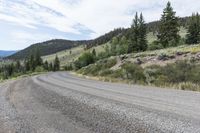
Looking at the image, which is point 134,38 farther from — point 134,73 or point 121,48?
point 134,73

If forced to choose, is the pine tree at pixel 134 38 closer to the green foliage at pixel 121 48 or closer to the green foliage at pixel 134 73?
the green foliage at pixel 121 48

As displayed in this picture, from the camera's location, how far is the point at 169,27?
205ft

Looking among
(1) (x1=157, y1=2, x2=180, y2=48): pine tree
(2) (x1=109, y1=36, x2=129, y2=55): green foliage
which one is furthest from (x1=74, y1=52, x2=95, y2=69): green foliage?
(1) (x1=157, y1=2, x2=180, y2=48): pine tree

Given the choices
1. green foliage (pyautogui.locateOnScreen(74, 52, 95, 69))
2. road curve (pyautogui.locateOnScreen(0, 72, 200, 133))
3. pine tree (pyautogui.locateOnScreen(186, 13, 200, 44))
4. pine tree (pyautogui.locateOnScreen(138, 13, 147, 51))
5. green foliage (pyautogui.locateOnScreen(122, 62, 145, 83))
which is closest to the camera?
road curve (pyautogui.locateOnScreen(0, 72, 200, 133))

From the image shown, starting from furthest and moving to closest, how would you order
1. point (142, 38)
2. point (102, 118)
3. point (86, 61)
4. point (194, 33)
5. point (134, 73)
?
point (86, 61), point (142, 38), point (194, 33), point (134, 73), point (102, 118)

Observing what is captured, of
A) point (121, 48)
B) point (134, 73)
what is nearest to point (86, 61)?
point (121, 48)

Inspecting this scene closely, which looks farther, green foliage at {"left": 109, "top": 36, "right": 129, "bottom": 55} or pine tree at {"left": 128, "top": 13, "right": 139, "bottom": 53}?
green foliage at {"left": 109, "top": 36, "right": 129, "bottom": 55}

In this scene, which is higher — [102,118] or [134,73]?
[134,73]

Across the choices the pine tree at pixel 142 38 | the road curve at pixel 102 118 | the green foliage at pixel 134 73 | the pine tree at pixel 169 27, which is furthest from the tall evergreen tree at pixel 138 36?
the road curve at pixel 102 118

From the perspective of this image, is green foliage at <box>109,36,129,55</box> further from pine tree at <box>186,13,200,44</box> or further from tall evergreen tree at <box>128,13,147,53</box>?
pine tree at <box>186,13,200,44</box>

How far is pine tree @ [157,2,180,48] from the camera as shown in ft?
204

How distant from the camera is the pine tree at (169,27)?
62125 mm

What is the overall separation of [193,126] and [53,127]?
10.4 feet

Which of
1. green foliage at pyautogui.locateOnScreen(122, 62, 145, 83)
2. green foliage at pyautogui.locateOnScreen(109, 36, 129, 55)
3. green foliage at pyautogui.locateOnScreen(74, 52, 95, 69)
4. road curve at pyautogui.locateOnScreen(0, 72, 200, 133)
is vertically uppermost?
green foliage at pyautogui.locateOnScreen(109, 36, 129, 55)
